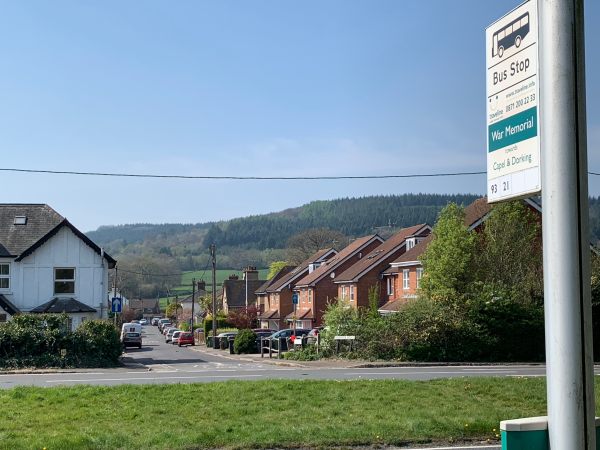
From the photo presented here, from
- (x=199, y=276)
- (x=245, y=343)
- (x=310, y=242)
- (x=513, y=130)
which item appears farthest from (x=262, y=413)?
(x=199, y=276)

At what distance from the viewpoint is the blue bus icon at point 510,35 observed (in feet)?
14.1

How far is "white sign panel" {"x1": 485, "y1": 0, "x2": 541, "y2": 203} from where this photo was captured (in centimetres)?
422

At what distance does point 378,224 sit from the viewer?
585 ft

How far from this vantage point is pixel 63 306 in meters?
42.9

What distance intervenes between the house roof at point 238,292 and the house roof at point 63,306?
65.3 m

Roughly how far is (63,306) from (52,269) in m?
2.30

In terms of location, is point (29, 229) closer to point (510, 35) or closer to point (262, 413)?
point (262, 413)

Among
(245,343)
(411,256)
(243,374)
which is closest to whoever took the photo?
(243,374)

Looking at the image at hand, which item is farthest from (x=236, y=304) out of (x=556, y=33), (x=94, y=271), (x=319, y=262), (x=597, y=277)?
(x=556, y=33)

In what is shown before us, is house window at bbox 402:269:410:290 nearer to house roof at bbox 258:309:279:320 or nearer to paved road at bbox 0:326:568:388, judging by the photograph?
paved road at bbox 0:326:568:388

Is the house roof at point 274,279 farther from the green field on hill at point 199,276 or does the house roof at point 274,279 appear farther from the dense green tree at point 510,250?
the green field on hill at point 199,276

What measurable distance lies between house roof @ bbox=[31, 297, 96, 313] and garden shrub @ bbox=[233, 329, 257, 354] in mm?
10296

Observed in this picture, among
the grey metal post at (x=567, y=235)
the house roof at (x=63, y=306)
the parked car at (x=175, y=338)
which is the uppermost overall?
the grey metal post at (x=567, y=235)

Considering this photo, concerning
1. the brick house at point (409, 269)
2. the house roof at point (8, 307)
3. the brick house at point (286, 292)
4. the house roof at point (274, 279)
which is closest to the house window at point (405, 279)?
the brick house at point (409, 269)
